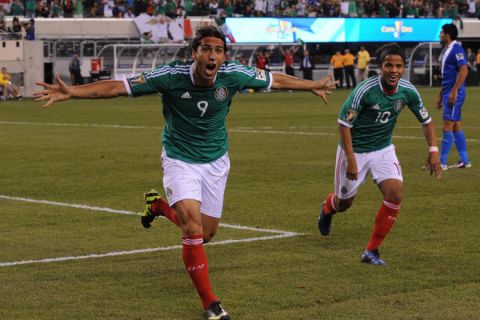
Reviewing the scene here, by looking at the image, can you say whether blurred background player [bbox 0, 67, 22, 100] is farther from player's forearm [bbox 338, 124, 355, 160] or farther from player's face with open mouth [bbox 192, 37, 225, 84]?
player's face with open mouth [bbox 192, 37, 225, 84]

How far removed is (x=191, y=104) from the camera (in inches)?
335

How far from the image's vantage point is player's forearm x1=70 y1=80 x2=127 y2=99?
8258 millimetres

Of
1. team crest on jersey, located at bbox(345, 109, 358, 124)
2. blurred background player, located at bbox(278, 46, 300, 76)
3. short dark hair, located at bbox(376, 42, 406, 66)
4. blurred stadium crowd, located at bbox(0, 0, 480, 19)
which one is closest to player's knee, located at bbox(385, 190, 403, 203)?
team crest on jersey, located at bbox(345, 109, 358, 124)

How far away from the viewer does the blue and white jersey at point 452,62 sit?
59.1ft

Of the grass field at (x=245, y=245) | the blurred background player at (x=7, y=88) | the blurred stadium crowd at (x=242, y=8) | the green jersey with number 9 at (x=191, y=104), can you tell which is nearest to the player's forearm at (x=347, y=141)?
the grass field at (x=245, y=245)

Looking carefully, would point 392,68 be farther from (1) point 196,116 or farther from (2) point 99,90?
(2) point 99,90

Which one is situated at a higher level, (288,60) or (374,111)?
(374,111)

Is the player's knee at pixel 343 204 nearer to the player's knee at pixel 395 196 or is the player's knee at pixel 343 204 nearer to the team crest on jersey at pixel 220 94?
the player's knee at pixel 395 196

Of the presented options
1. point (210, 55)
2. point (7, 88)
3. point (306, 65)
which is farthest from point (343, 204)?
point (306, 65)

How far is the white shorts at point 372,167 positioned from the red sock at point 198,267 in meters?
2.63

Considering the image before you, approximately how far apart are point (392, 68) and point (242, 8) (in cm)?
4925

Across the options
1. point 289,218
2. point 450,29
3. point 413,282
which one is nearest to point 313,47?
point 450,29

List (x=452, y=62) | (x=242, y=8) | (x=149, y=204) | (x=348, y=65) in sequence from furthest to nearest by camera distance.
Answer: (x=242, y=8) < (x=348, y=65) < (x=452, y=62) < (x=149, y=204)

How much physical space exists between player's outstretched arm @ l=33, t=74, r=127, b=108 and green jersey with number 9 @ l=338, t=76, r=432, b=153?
98.2 inches
